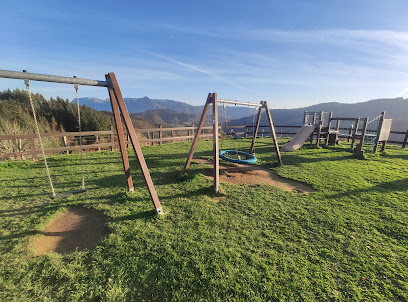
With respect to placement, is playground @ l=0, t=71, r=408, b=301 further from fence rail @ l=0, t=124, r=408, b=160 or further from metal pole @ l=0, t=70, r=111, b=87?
fence rail @ l=0, t=124, r=408, b=160

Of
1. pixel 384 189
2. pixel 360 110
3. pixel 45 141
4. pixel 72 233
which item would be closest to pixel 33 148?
pixel 45 141

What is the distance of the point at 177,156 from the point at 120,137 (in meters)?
5.01

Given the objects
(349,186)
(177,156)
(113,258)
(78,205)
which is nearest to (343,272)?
(113,258)

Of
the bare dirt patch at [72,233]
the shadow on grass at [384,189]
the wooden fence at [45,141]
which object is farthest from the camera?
the wooden fence at [45,141]

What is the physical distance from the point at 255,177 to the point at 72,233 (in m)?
5.29

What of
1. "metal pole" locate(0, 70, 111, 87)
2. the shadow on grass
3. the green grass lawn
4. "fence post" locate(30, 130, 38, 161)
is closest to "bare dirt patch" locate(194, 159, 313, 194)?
the green grass lawn

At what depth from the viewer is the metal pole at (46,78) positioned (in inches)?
116

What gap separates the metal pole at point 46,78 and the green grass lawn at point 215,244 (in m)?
2.62

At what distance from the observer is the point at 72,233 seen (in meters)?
3.44

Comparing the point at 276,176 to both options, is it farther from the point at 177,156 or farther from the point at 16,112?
the point at 16,112

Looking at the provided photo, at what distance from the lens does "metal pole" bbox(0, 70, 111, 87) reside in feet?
9.68

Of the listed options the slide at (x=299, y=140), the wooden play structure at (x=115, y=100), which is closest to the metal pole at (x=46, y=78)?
the wooden play structure at (x=115, y=100)

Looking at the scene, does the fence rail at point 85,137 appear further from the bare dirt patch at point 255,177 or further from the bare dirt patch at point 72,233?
the bare dirt patch at point 72,233

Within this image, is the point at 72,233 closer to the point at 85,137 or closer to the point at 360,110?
the point at 85,137
